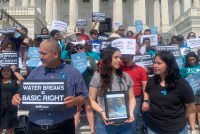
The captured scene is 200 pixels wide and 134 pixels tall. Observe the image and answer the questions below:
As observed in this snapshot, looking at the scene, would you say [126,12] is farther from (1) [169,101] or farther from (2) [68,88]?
(2) [68,88]

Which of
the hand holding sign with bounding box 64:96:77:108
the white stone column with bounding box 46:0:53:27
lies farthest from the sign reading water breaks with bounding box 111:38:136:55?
the white stone column with bounding box 46:0:53:27

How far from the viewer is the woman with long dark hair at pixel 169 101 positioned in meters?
5.20

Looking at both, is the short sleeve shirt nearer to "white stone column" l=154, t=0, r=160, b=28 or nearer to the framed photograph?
the framed photograph

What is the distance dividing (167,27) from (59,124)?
49.3 meters

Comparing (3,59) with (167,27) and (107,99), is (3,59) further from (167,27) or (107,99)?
(167,27)

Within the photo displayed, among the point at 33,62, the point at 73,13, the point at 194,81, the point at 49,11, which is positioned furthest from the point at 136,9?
the point at 194,81

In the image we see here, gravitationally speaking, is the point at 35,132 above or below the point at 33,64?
below

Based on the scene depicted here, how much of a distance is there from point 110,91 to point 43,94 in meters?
1.29

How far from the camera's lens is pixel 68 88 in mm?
4730

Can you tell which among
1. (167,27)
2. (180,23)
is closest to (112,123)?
(180,23)

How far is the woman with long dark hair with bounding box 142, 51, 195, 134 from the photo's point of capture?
5.20 m

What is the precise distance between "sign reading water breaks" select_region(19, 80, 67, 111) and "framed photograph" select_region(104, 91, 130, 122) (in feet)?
3.19

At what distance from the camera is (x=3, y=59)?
9180mm

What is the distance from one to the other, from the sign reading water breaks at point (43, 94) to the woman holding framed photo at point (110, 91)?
101 cm
